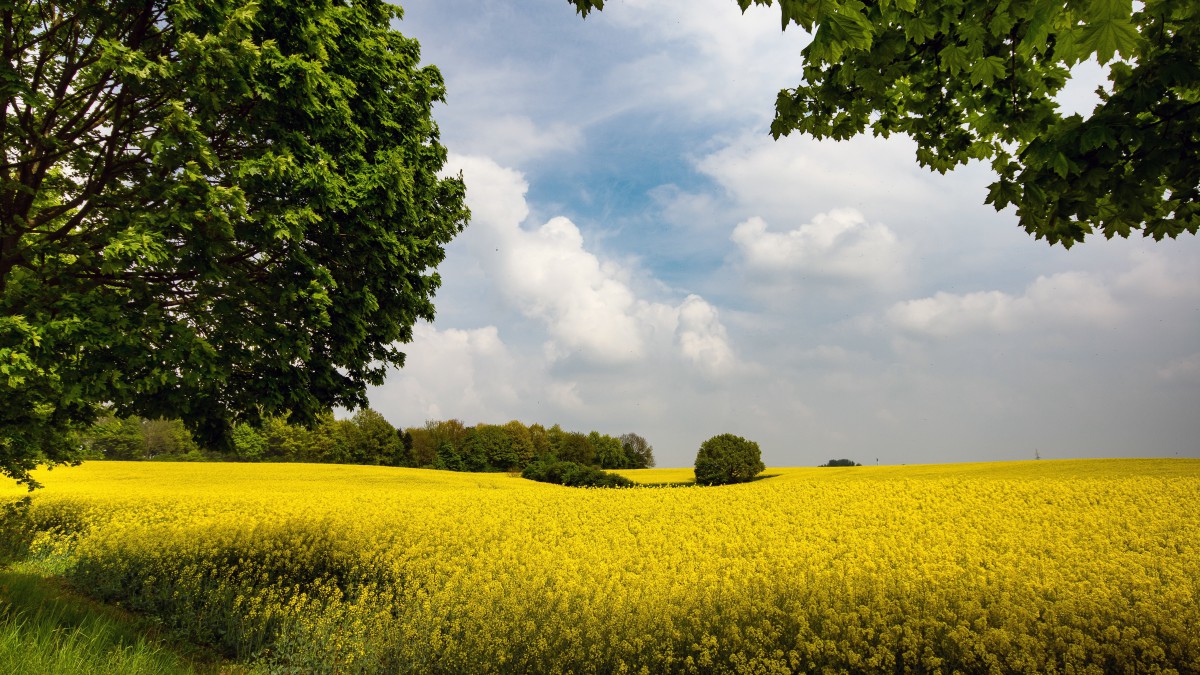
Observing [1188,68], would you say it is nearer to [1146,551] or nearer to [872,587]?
[872,587]

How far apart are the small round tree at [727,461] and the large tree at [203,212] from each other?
29.5 m

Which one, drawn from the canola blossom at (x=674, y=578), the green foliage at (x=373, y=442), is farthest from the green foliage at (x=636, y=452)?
the canola blossom at (x=674, y=578)

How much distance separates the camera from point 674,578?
814 cm

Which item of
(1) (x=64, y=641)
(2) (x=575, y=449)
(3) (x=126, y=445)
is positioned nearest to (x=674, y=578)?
(1) (x=64, y=641)

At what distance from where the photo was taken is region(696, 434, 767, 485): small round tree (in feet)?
120

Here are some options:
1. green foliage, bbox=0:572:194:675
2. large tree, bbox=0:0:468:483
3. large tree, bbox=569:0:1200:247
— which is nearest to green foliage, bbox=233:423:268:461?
green foliage, bbox=0:572:194:675

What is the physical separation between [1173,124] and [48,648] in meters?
12.3

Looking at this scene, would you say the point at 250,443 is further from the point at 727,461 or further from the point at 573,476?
the point at 727,461

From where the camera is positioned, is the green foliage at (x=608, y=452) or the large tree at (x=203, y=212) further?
the green foliage at (x=608, y=452)

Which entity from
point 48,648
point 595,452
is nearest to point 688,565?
point 48,648

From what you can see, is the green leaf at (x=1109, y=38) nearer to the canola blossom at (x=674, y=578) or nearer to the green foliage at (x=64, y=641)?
the canola blossom at (x=674, y=578)

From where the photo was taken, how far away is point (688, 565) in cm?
887

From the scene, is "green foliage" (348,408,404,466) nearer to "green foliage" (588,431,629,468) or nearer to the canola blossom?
"green foliage" (588,431,629,468)

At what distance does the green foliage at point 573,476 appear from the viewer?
3816 centimetres
